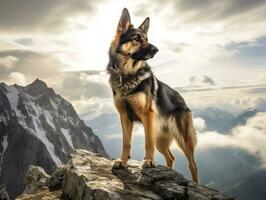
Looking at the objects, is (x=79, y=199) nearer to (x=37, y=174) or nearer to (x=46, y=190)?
(x=46, y=190)

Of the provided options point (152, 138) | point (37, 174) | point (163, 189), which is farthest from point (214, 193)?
point (37, 174)

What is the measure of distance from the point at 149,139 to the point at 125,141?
3.29ft

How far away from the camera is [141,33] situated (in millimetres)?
12586

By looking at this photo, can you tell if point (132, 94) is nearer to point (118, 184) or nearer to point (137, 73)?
point (137, 73)

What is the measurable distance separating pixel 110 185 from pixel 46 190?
11.9 feet

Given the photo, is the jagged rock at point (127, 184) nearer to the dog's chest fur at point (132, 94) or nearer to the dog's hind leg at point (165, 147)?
the dog's chest fur at point (132, 94)

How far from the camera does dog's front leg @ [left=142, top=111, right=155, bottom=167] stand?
12.5 meters

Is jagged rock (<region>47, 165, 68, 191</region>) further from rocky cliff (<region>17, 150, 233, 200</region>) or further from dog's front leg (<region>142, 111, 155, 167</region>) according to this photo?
dog's front leg (<region>142, 111, 155, 167</region>)

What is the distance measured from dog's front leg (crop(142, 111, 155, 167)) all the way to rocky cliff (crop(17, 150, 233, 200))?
26 cm

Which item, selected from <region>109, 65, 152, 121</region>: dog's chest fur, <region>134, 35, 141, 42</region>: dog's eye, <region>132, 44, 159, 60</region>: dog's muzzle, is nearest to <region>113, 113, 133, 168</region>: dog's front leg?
<region>109, 65, 152, 121</region>: dog's chest fur

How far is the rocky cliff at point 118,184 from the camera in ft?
34.9

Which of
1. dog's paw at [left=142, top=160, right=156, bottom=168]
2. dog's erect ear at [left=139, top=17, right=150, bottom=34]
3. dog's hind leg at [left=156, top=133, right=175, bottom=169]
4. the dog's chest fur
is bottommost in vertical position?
dog's paw at [left=142, top=160, right=156, bottom=168]

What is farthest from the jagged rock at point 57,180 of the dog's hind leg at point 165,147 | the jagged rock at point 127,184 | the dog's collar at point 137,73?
the dog's hind leg at point 165,147

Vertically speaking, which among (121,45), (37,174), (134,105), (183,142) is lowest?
(37,174)
